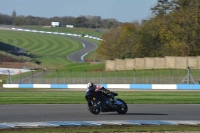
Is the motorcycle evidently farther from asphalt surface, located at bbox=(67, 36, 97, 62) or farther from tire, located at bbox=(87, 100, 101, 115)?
asphalt surface, located at bbox=(67, 36, 97, 62)

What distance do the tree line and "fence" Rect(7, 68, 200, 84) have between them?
67.3 feet

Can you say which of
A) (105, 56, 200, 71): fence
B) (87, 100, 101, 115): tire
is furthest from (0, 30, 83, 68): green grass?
(87, 100, 101, 115): tire

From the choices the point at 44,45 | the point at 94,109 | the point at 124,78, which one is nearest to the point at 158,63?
the point at 124,78

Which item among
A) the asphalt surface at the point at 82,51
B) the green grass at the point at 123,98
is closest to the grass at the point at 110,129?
the green grass at the point at 123,98

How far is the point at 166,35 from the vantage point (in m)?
86.1

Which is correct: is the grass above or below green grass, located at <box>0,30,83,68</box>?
below

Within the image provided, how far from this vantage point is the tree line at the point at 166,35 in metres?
81.8

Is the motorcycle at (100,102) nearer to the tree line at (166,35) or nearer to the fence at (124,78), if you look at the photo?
the fence at (124,78)

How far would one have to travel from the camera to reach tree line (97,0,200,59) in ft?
268

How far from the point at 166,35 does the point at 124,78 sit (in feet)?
92.5

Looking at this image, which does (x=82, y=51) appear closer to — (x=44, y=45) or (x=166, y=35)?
(x=44, y=45)

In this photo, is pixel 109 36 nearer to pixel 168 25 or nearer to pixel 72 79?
pixel 168 25

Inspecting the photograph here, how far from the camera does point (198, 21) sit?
81.4m

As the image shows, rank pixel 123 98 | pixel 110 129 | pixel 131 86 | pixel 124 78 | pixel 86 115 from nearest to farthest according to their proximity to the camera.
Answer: pixel 110 129 < pixel 86 115 < pixel 123 98 < pixel 131 86 < pixel 124 78
